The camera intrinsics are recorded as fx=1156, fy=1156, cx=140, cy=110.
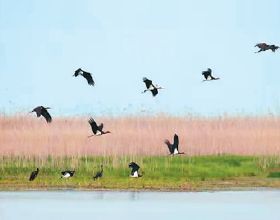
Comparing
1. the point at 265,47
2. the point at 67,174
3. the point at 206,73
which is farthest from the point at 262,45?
the point at 67,174

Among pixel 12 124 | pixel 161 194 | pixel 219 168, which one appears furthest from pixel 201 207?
pixel 12 124

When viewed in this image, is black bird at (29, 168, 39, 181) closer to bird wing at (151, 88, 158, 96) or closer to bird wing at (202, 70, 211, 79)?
bird wing at (151, 88, 158, 96)

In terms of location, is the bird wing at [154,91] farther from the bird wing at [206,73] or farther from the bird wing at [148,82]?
the bird wing at [206,73]

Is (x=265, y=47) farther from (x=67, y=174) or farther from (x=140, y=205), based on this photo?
(x=67, y=174)

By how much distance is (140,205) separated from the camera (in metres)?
18.8

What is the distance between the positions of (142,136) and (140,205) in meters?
6.97

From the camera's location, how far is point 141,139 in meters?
25.5

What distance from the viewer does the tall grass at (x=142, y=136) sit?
2538cm

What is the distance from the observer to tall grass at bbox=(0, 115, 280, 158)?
25375 millimetres

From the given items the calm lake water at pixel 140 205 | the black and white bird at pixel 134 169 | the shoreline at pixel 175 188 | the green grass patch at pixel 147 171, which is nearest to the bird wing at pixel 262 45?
the calm lake water at pixel 140 205

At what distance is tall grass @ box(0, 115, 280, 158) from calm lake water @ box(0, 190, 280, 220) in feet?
13.3

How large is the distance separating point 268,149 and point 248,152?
0.44 meters

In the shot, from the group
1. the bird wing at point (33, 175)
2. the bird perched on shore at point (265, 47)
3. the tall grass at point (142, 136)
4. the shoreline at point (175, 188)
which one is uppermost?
the bird perched on shore at point (265, 47)

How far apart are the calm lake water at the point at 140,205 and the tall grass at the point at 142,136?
406cm
